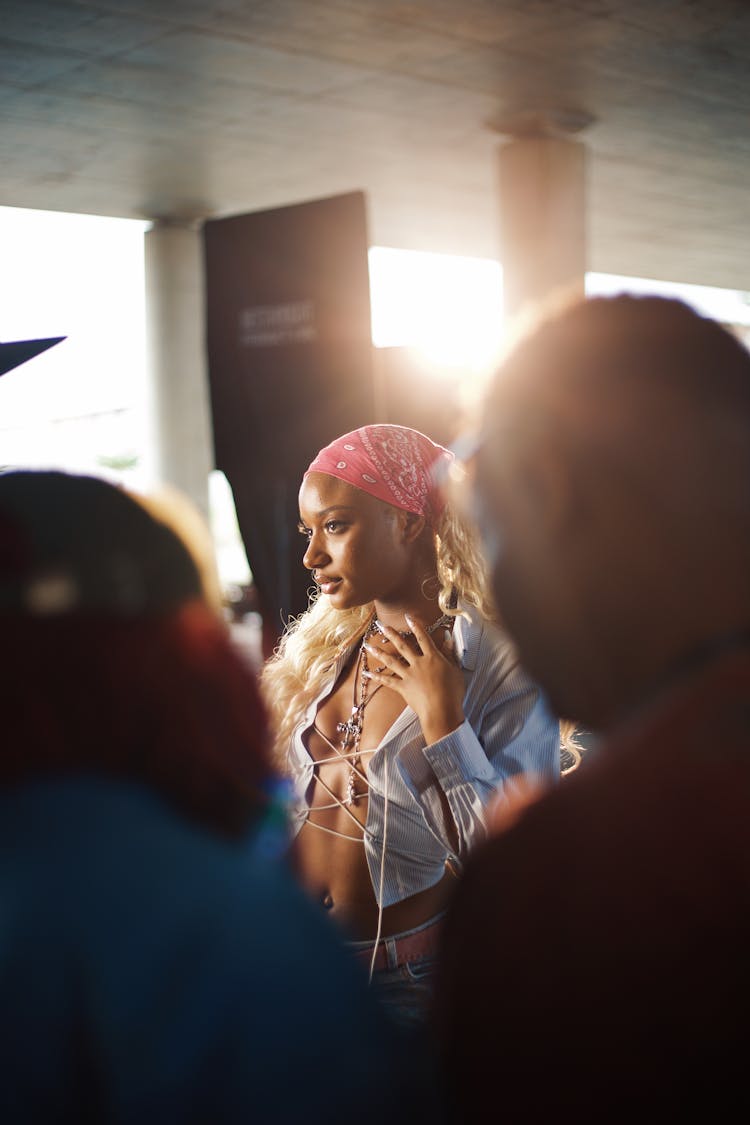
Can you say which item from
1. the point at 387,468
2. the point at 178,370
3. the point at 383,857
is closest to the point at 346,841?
the point at 383,857

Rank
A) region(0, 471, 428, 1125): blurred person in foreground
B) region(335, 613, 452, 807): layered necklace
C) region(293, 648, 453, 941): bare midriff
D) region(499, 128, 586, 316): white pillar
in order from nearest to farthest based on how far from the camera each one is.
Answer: region(0, 471, 428, 1125): blurred person in foreground < region(293, 648, 453, 941): bare midriff < region(335, 613, 452, 807): layered necklace < region(499, 128, 586, 316): white pillar

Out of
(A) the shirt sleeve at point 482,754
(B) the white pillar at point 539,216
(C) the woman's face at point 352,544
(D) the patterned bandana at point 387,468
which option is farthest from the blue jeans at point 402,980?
(B) the white pillar at point 539,216

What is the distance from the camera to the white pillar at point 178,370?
1523 centimetres

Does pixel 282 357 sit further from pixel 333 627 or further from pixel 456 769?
pixel 456 769

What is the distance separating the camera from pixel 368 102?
10.4 m

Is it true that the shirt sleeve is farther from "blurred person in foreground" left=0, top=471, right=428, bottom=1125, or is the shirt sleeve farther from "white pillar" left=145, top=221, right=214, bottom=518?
"white pillar" left=145, top=221, right=214, bottom=518

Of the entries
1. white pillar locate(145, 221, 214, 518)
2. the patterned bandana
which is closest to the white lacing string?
the patterned bandana

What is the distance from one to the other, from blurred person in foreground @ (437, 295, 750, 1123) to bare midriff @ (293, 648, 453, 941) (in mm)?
1508

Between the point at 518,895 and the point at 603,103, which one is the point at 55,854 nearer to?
the point at 518,895

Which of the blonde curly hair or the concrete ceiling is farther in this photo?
the concrete ceiling

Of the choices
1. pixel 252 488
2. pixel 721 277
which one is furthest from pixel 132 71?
pixel 721 277

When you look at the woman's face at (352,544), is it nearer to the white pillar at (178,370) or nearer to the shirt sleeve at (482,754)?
the shirt sleeve at (482,754)

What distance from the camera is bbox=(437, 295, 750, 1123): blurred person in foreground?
891mm

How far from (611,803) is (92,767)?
0.41 metres
